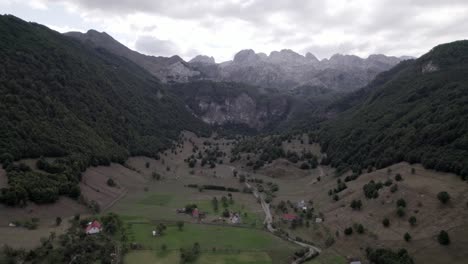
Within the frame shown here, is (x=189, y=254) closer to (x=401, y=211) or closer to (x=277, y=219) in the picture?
(x=277, y=219)

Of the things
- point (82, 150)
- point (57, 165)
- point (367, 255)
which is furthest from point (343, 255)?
point (82, 150)

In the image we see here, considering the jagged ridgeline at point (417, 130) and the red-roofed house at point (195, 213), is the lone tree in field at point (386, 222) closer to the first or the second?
the jagged ridgeline at point (417, 130)

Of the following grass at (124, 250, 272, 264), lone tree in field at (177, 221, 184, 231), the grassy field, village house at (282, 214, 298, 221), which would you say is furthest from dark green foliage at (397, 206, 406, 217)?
lone tree in field at (177, 221, 184, 231)

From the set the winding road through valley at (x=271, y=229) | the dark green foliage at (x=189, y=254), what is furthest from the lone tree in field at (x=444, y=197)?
the dark green foliage at (x=189, y=254)

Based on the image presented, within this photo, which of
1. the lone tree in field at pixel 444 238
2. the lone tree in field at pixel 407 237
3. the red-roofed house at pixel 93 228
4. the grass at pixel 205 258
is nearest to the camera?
the lone tree in field at pixel 444 238

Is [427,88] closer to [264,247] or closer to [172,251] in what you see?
[264,247]

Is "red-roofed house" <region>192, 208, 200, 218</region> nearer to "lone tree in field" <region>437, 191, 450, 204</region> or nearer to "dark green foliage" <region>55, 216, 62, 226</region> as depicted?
"dark green foliage" <region>55, 216, 62, 226</region>

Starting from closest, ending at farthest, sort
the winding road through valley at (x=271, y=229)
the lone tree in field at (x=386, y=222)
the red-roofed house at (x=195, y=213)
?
the winding road through valley at (x=271, y=229)
the lone tree in field at (x=386, y=222)
the red-roofed house at (x=195, y=213)
